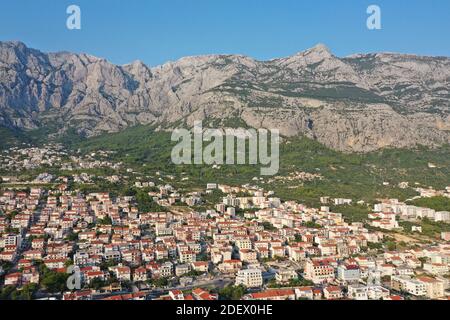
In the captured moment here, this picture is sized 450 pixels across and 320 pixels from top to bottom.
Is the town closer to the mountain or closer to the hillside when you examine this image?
the hillside

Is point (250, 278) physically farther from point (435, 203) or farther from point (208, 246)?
point (435, 203)

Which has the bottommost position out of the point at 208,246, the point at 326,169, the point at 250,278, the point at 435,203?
the point at 208,246

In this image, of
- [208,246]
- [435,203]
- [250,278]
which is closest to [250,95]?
[435,203]

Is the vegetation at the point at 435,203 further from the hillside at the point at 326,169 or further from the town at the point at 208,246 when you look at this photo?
the hillside at the point at 326,169

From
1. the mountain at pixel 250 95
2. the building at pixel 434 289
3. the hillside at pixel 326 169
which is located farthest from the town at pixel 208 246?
the mountain at pixel 250 95

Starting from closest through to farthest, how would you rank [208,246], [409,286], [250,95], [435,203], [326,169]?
[409,286] → [208,246] → [435,203] → [326,169] → [250,95]

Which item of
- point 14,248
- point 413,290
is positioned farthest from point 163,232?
point 413,290
